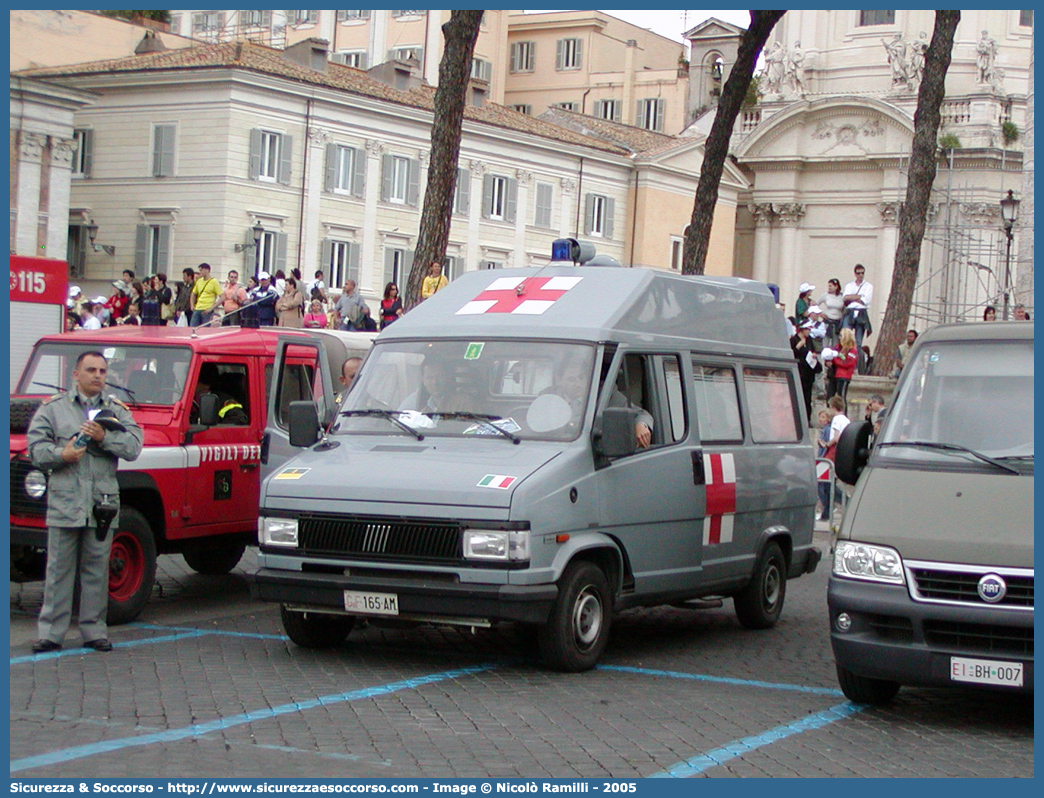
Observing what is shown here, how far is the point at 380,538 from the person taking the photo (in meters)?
10.1

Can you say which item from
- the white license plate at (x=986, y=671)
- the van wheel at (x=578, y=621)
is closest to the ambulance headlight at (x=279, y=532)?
the van wheel at (x=578, y=621)

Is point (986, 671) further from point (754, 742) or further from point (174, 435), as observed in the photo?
point (174, 435)

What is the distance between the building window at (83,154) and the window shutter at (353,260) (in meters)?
9.20

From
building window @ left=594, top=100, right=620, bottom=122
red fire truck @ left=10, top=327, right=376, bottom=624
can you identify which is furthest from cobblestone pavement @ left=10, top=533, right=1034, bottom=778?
building window @ left=594, top=100, right=620, bottom=122

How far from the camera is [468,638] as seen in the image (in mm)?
11805

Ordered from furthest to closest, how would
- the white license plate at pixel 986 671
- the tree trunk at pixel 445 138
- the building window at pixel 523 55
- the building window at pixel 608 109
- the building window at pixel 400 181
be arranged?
1. the building window at pixel 523 55
2. the building window at pixel 608 109
3. the building window at pixel 400 181
4. the tree trunk at pixel 445 138
5. the white license plate at pixel 986 671

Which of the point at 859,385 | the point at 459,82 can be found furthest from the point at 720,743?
the point at 859,385

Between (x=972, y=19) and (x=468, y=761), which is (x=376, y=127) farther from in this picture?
(x=468, y=761)

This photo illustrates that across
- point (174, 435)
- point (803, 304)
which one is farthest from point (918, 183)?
point (174, 435)

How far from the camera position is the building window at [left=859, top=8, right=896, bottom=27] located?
55125 mm

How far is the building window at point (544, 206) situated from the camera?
62.9 meters

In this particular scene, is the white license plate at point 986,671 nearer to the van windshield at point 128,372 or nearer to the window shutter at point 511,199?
the van windshield at point 128,372

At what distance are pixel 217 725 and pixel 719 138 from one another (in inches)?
693

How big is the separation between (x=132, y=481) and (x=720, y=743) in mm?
5500
